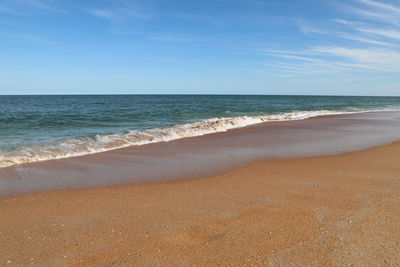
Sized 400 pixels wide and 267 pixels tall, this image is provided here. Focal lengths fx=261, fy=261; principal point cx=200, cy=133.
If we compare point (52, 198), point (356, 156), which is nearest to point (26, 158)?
point (52, 198)

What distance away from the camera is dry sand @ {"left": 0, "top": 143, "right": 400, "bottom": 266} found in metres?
2.85

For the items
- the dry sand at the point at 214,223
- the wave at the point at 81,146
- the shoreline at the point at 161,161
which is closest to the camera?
the dry sand at the point at 214,223

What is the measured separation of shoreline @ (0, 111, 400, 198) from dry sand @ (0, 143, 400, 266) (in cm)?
55

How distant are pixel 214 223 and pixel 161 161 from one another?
3.82 metres

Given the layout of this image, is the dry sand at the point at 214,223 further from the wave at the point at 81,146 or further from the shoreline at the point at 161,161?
the wave at the point at 81,146

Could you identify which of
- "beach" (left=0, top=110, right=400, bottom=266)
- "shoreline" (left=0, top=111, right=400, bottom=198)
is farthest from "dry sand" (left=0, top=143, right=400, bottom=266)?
"shoreline" (left=0, top=111, right=400, bottom=198)

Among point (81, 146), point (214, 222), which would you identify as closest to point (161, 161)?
point (81, 146)

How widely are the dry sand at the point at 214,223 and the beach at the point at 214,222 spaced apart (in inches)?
0.5

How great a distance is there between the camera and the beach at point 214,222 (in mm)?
2857

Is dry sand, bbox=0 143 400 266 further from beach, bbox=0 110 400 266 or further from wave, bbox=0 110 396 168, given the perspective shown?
wave, bbox=0 110 396 168

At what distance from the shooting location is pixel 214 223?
11.7 feet

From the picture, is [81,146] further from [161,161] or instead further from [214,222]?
[214,222]

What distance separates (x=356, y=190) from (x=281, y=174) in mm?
1493

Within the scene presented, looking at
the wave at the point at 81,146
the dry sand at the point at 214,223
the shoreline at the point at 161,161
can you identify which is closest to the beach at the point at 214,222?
the dry sand at the point at 214,223
